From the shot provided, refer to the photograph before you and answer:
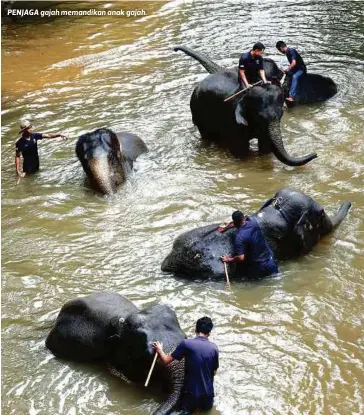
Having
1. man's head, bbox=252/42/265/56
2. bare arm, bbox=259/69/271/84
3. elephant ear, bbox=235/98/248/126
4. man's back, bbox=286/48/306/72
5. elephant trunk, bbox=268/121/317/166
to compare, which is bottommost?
elephant trunk, bbox=268/121/317/166

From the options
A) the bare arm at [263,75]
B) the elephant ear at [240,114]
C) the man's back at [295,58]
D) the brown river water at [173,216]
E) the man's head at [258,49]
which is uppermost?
the man's head at [258,49]

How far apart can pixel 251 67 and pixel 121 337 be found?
20.0 feet

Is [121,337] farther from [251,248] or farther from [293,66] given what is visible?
[293,66]

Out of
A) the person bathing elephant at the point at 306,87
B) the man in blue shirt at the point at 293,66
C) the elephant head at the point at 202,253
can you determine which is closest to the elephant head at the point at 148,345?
the elephant head at the point at 202,253

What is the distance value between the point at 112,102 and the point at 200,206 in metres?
4.99

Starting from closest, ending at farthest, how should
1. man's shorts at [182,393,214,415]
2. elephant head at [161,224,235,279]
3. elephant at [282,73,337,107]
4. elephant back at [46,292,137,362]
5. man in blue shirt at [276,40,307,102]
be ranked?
man's shorts at [182,393,214,415], elephant back at [46,292,137,362], elephant head at [161,224,235,279], elephant at [282,73,337,107], man in blue shirt at [276,40,307,102]

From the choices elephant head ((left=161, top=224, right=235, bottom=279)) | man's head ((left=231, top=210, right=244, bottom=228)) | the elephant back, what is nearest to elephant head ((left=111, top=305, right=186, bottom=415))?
the elephant back

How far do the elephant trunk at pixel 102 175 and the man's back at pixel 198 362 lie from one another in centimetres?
480

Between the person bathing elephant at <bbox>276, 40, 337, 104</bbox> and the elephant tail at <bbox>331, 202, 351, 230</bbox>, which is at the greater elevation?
Result: the person bathing elephant at <bbox>276, 40, 337, 104</bbox>

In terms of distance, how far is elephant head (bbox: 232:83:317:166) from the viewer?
1042cm

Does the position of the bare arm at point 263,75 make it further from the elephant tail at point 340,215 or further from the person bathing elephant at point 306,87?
the elephant tail at point 340,215

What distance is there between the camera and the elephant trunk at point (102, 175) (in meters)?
10.1

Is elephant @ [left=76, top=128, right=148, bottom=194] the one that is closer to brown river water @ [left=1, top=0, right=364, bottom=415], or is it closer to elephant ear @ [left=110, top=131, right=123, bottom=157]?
elephant ear @ [left=110, top=131, right=123, bottom=157]

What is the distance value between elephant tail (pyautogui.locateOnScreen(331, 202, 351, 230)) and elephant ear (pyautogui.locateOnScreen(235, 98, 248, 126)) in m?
2.57
